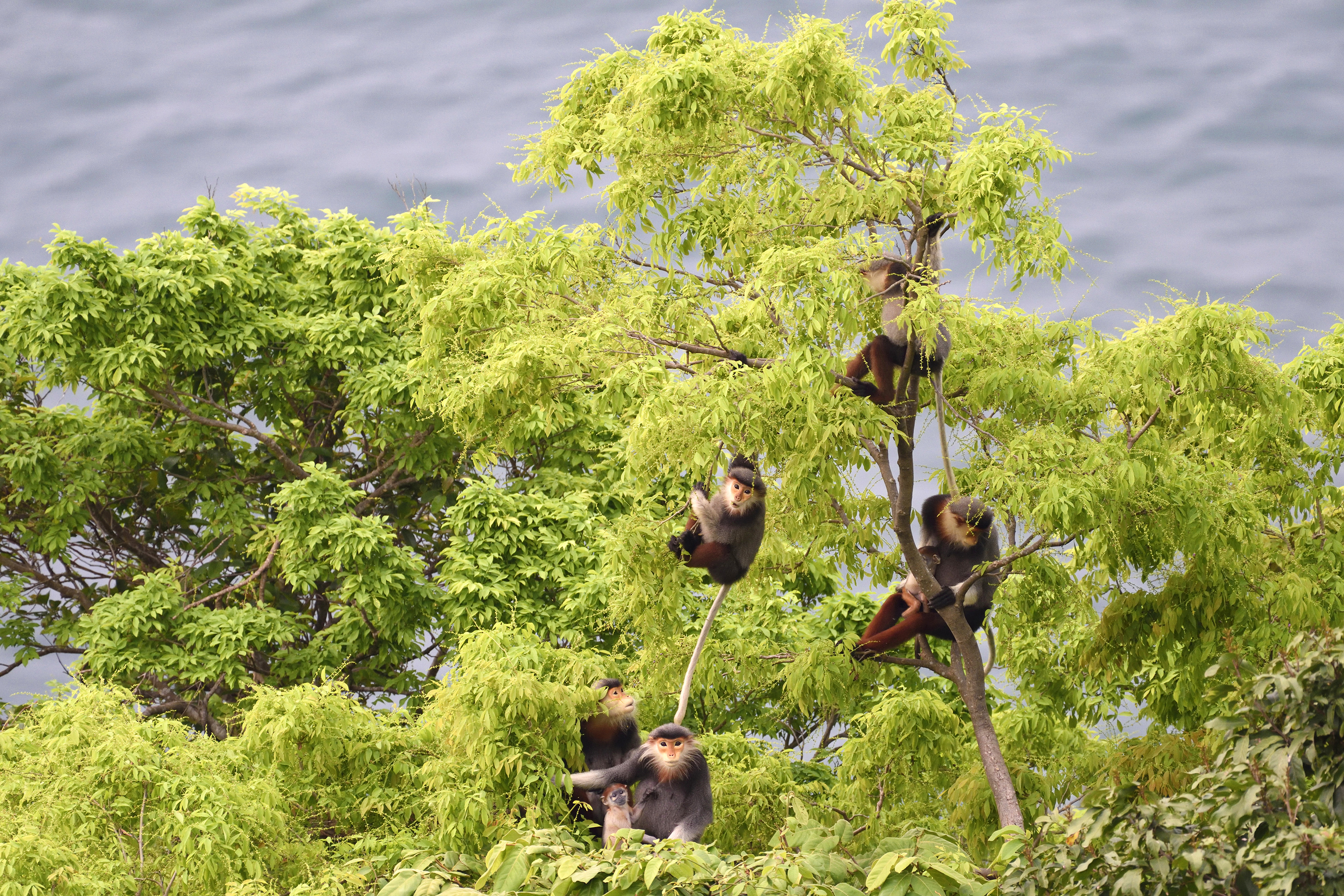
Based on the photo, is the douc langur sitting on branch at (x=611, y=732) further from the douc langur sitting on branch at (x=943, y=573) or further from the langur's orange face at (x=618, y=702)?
the douc langur sitting on branch at (x=943, y=573)

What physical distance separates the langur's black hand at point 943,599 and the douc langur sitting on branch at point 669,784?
6.06 ft

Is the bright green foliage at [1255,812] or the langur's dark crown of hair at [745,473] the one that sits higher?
the langur's dark crown of hair at [745,473]

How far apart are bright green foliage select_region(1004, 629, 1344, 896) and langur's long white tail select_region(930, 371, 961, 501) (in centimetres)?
306

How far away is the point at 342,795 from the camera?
7.75 m

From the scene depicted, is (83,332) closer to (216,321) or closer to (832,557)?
(216,321)

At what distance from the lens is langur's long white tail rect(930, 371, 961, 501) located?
736 centimetres

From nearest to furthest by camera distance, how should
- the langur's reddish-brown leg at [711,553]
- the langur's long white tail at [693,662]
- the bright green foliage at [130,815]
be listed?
the bright green foliage at [130,815]
the langur's long white tail at [693,662]
the langur's reddish-brown leg at [711,553]

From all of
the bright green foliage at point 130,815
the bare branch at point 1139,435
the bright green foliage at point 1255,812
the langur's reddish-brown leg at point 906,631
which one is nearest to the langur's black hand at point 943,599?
the langur's reddish-brown leg at point 906,631

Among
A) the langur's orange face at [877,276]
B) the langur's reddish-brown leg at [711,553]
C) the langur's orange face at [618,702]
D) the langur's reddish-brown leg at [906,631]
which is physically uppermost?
the langur's orange face at [877,276]

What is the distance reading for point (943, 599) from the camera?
26.7 feet

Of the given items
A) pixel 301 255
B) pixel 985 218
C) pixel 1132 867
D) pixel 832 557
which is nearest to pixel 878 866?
pixel 1132 867

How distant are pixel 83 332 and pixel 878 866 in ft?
32.6

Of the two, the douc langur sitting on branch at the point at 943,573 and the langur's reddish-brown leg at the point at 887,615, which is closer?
the douc langur sitting on branch at the point at 943,573

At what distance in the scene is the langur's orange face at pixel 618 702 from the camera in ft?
25.0
